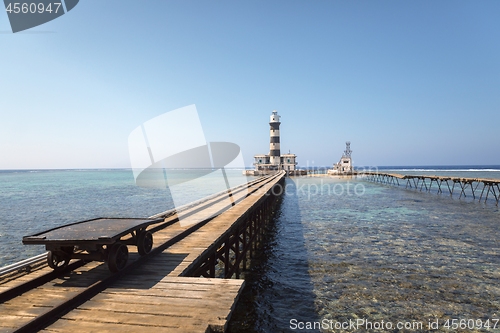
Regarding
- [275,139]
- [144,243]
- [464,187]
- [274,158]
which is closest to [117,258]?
[144,243]

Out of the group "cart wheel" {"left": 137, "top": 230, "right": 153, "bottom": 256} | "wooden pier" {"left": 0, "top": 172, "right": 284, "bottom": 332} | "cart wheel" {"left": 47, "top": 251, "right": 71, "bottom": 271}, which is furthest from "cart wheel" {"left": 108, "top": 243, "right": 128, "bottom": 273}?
"cart wheel" {"left": 47, "top": 251, "right": 71, "bottom": 271}

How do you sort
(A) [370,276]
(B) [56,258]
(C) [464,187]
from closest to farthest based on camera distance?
1. (B) [56,258]
2. (A) [370,276]
3. (C) [464,187]

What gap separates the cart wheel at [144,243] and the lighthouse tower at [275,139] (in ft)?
270

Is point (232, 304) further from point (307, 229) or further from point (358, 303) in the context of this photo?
point (307, 229)

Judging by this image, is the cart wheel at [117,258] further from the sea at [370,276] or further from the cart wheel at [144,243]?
the sea at [370,276]

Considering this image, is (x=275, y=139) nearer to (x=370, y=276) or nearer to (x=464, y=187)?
(x=464, y=187)

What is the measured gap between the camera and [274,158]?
300 feet

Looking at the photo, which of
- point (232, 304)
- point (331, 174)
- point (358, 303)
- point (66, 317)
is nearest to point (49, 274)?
point (66, 317)

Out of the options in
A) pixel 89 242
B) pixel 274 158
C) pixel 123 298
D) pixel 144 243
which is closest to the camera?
pixel 123 298

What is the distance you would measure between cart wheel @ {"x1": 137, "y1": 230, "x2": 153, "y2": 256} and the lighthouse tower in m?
82.2

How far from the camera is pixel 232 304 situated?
432 cm

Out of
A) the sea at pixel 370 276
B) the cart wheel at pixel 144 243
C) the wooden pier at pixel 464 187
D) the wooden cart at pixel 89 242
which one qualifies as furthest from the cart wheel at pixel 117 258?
the wooden pier at pixel 464 187

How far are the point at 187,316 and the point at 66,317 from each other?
1.80 meters

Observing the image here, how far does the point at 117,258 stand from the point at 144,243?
106 cm
